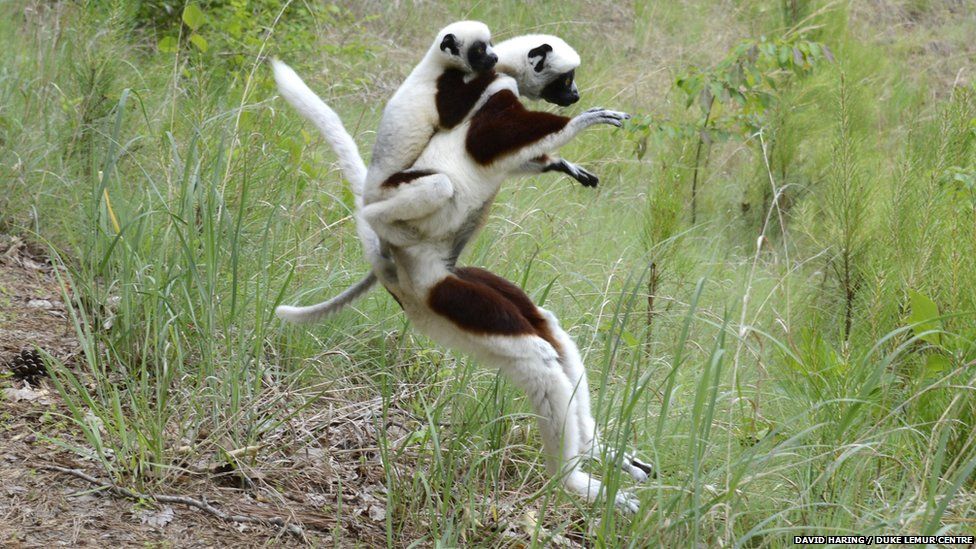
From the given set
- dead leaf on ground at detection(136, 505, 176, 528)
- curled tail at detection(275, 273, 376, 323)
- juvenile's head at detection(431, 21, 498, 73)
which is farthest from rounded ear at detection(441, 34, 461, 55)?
dead leaf on ground at detection(136, 505, 176, 528)

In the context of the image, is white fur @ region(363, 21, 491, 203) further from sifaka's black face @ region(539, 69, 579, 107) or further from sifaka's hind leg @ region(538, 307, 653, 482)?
sifaka's hind leg @ region(538, 307, 653, 482)

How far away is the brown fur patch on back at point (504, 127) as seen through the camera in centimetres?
339

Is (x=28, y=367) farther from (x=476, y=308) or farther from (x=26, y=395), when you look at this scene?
(x=476, y=308)

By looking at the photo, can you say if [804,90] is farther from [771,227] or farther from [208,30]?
[208,30]

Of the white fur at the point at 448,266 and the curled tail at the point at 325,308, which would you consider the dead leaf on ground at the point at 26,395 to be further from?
the white fur at the point at 448,266

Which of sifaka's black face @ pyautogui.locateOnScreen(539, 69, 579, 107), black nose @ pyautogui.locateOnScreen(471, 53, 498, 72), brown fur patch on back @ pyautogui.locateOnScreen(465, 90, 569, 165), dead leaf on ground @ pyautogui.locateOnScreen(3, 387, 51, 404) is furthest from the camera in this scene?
dead leaf on ground @ pyautogui.locateOnScreen(3, 387, 51, 404)

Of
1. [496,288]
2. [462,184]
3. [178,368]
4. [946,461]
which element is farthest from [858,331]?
[178,368]

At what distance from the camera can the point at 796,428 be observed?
373 centimetres

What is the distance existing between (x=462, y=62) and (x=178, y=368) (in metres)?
1.84

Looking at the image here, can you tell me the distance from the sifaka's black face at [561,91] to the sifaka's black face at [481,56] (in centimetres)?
33

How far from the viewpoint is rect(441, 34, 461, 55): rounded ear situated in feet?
11.5

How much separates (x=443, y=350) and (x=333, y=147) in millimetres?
1413

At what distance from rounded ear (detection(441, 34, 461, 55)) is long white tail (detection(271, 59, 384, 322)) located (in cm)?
60

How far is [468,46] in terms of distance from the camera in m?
3.49
